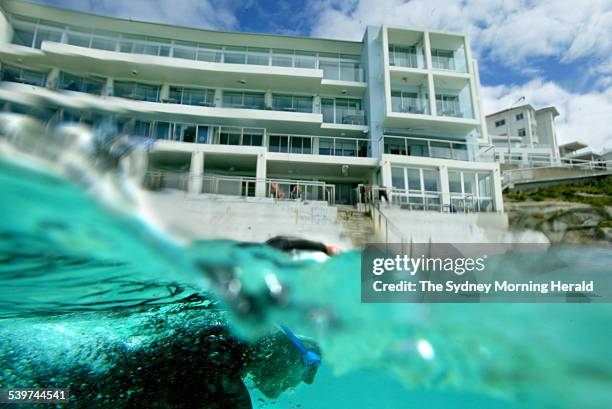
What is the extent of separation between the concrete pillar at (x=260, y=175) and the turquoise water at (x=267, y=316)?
9140mm

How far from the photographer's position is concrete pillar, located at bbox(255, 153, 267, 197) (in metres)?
16.1

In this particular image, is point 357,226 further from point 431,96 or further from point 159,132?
point 431,96

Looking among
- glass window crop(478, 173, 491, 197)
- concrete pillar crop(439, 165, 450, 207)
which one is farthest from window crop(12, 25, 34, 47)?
glass window crop(478, 173, 491, 197)

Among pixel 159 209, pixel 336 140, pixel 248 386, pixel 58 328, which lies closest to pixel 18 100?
pixel 159 209

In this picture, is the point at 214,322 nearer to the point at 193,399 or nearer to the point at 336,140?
the point at 193,399

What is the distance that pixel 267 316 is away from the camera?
6250 mm

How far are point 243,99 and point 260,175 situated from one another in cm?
705

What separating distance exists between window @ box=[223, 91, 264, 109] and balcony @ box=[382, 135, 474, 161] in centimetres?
891

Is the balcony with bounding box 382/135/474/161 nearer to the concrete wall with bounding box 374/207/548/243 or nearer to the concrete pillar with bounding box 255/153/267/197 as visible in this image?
the concrete wall with bounding box 374/207/548/243

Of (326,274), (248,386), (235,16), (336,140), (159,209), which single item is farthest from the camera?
(336,140)

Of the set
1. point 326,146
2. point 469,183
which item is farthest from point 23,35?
point 469,183

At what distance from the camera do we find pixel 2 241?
12.6 feet

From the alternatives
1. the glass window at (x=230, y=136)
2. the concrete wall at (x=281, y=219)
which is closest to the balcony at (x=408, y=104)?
the concrete wall at (x=281, y=219)

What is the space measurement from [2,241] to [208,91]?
1890 centimetres
